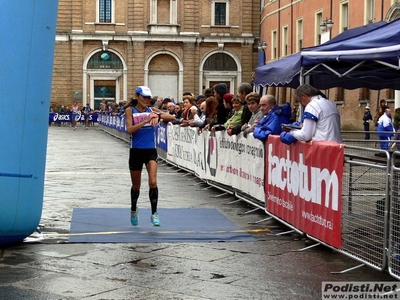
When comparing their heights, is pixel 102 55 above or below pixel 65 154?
above

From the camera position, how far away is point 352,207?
8.46m

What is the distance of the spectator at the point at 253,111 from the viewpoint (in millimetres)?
13352

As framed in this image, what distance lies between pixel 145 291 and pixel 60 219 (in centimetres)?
459

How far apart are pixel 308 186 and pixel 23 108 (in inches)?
121

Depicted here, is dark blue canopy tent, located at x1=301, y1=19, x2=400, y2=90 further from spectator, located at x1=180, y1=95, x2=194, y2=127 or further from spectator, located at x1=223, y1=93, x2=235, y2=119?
spectator, located at x1=180, y1=95, x2=194, y2=127

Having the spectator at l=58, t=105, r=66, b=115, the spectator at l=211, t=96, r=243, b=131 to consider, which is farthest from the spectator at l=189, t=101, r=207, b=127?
the spectator at l=58, t=105, r=66, b=115

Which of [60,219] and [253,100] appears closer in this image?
[60,219]

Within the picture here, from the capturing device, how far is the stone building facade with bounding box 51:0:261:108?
68.2 metres

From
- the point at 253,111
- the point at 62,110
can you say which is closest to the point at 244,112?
the point at 253,111

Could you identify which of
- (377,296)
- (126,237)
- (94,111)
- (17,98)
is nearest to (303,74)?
(126,237)

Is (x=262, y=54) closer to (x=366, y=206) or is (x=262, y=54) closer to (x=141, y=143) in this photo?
(x=141, y=143)

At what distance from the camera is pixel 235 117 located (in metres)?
14.6

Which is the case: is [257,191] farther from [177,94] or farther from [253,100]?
[177,94]

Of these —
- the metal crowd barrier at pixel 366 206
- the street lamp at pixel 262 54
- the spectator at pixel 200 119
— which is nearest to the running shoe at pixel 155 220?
the metal crowd barrier at pixel 366 206
